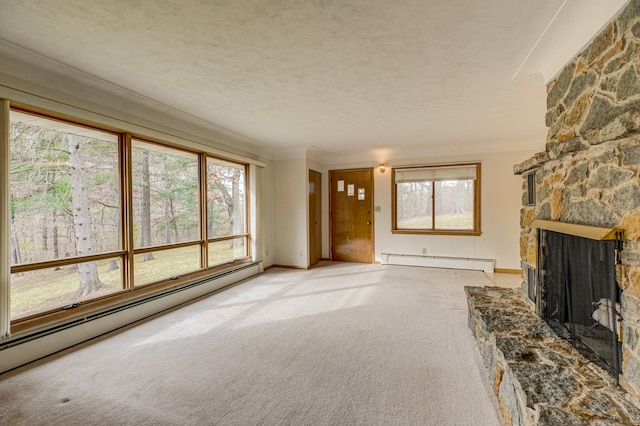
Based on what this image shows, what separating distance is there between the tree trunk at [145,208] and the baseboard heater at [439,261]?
13.9 feet

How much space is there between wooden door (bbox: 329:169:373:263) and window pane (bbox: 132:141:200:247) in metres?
3.09

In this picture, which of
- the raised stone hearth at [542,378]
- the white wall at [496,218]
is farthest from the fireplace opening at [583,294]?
the white wall at [496,218]

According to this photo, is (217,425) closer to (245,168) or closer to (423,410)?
(423,410)

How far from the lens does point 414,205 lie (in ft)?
18.7

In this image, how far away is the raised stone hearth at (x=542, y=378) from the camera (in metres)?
1.19

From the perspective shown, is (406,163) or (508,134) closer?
(508,134)

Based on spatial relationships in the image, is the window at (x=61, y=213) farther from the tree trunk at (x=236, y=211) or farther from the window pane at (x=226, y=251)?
the tree trunk at (x=236, y=211)

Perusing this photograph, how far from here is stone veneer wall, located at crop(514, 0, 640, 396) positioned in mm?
1250

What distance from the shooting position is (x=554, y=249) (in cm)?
196

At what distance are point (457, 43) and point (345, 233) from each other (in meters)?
4.57

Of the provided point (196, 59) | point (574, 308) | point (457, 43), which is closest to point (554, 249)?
point (574, 308)

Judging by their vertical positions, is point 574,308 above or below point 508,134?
below

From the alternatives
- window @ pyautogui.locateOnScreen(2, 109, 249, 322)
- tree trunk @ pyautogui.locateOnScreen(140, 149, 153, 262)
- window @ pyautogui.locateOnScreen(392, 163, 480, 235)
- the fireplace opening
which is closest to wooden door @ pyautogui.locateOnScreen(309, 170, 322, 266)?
window @ pyautogui.locateOnScreen(392, 163, 480, 235)

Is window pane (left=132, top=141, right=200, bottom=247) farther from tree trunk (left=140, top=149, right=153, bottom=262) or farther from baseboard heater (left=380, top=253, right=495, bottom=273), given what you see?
baseboard heater (left=380, top=253, right=495, bottom=273)
